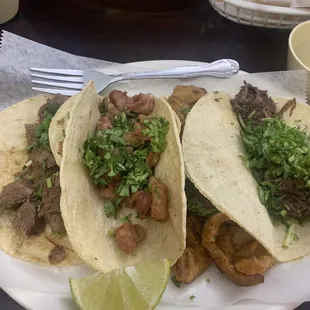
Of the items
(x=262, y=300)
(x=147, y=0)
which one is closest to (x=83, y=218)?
(x=262, y=300)

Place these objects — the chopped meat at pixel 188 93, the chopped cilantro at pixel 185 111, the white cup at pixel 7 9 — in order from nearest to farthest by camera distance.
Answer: the chopped cilantro at pixel 185 111, the chopped meat at pixel 188 93, the white cup at pixel 7 9

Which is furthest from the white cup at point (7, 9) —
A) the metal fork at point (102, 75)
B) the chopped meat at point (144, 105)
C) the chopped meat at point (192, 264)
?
the chopped meat at point (192, 264)

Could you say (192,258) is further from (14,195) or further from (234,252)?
(14,195)

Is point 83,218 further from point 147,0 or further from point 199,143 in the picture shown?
point 147,0

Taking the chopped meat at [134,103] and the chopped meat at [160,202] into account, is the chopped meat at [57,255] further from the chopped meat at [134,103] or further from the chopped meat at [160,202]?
the chopped meat at [134,103]

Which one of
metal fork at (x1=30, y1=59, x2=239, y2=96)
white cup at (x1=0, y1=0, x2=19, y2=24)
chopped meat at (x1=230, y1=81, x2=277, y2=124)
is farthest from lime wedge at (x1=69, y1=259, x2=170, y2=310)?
white cup at (x1=0, y1=0, x2=19, y2=24)

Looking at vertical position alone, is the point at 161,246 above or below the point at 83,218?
below

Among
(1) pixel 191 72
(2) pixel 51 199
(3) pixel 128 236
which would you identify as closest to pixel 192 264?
(3) pixel 128 236
